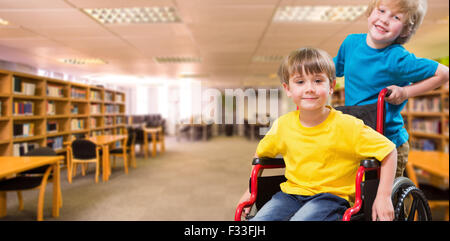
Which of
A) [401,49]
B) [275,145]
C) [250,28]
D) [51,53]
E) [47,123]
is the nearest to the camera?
[401,49]

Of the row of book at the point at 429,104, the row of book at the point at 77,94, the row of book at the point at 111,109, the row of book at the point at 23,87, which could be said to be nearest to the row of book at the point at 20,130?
the row of book at the point at 23,87

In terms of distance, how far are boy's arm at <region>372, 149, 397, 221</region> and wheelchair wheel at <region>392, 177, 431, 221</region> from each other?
42mm

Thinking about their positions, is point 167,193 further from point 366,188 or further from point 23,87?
point 23,87

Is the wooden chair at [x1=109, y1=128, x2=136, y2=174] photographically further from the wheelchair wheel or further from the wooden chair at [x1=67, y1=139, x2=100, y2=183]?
the wheelchair wheel

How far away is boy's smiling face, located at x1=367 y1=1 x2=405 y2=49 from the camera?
477 mm

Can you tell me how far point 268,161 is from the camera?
0.66m

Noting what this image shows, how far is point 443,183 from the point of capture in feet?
8.32

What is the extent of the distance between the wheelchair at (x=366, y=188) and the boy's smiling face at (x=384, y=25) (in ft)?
0.36

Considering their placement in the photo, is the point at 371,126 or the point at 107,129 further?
the point at 107,129

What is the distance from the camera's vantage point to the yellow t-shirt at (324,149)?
57 centimetres

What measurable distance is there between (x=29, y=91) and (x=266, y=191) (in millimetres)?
3747

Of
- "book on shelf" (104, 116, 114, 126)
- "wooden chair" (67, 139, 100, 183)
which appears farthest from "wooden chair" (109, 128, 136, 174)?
"wooden chair" (67, 139, 100, 183)
